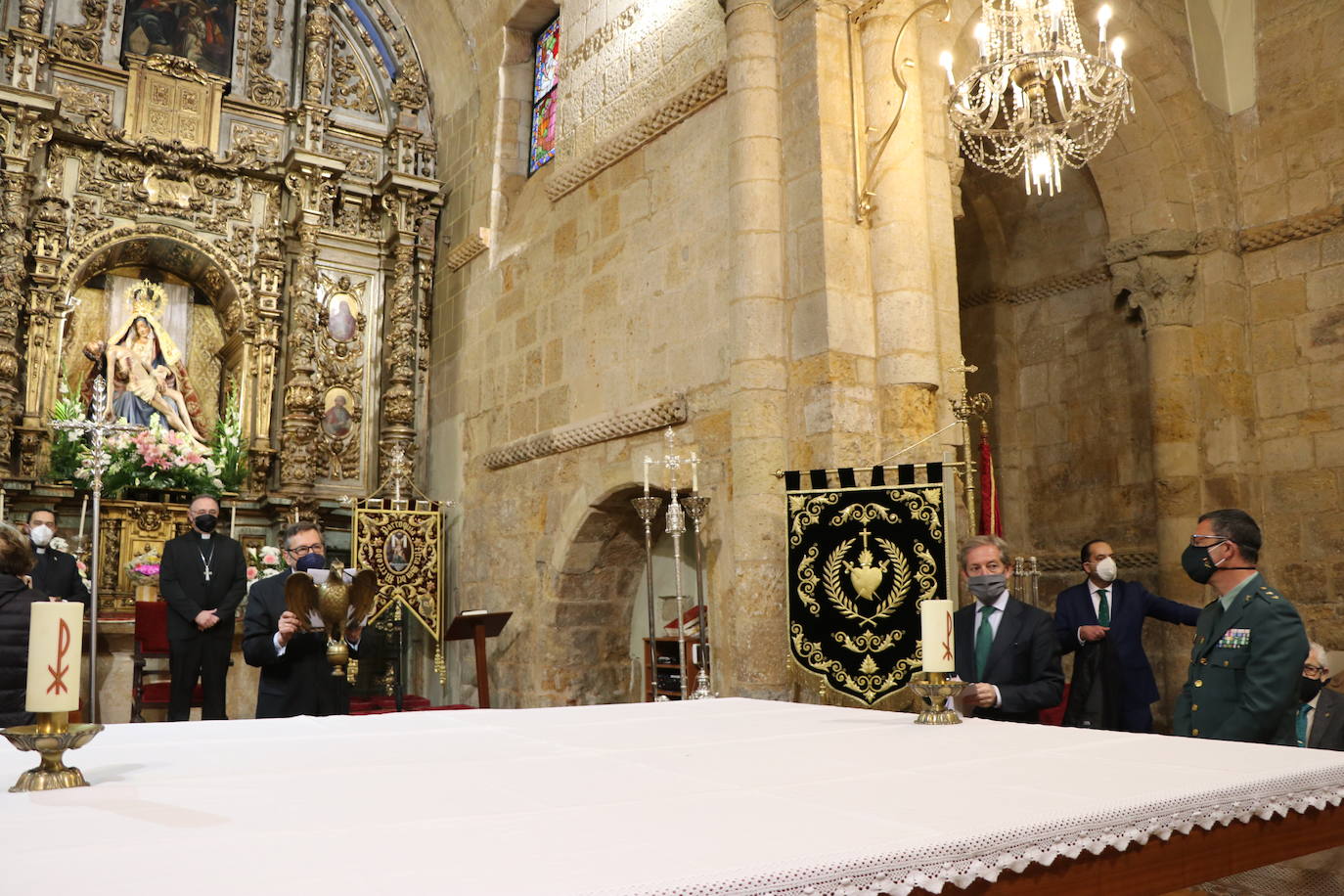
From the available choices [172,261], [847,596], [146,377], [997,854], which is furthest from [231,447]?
[997,854]

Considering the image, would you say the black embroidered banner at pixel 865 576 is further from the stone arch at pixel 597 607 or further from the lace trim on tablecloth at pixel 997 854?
the lace trim on tablecloth at pixel 997 854

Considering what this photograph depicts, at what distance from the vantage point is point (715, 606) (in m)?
7.20

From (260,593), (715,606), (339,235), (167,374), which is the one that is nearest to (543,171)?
(339,235)

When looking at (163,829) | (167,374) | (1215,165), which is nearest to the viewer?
(163,829)

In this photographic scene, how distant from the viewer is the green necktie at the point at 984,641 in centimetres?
421

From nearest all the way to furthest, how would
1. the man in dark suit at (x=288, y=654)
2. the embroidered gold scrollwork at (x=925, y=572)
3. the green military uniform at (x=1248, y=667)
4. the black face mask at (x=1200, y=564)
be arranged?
the green military uniform at (x=1248, y=667) → the black face mask at (x=1200, y=564) → the man in dark suit at (x=288, y=654) → the embroidered gold scrollwork at (x=925, y=572)

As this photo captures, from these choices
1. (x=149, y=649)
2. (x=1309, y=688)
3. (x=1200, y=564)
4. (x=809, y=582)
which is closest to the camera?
(x=1200, y=564)

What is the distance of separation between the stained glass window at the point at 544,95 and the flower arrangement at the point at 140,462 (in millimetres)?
4204

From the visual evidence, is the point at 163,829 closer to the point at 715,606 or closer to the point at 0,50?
the point at 715,606

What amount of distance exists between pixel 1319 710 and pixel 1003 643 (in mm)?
2406

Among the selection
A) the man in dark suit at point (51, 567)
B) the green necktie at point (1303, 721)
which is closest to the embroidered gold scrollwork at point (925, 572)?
the green necktie at point (1303, 721)

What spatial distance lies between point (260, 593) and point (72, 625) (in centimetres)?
280

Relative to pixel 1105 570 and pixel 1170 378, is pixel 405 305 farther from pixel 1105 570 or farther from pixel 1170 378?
pixel 1105 570

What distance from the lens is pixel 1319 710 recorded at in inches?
215
